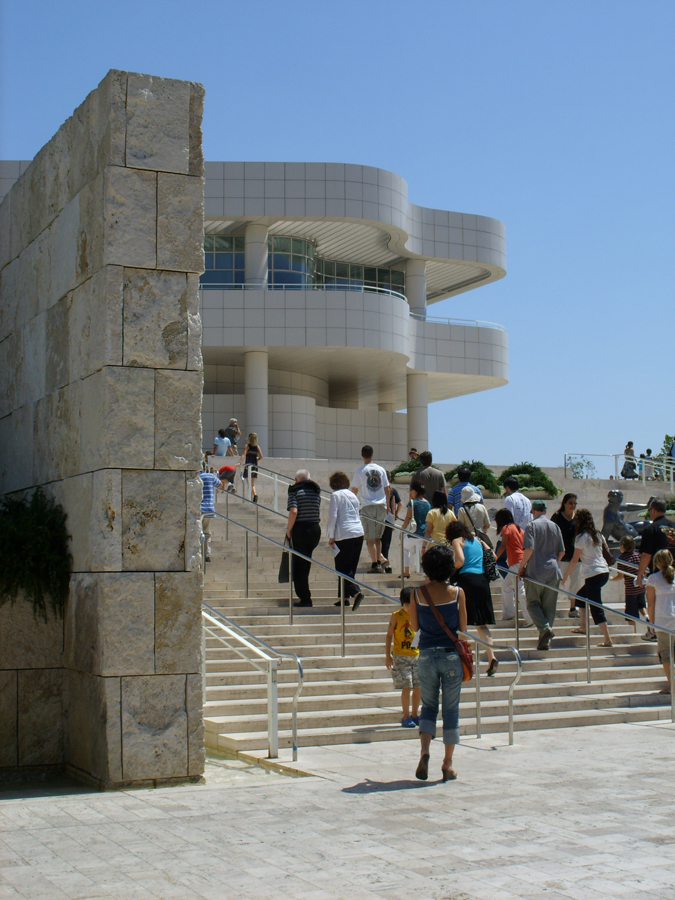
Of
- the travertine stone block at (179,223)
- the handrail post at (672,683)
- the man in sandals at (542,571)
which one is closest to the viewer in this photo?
the travertine stone block at (179,223)

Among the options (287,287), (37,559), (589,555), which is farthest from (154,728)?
(287,287)

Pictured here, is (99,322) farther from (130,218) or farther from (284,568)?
(284,568)

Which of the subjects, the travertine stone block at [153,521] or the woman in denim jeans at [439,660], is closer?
the woman in denim jeans at [439,660]

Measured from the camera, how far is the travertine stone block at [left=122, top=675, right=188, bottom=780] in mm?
7645

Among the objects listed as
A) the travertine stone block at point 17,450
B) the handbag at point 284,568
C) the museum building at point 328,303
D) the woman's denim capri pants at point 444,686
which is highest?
the museum building at point 328,303

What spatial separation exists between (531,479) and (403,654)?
64.9 feet

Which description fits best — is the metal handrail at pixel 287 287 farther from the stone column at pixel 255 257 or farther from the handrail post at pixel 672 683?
the handrail post at pixel 672 683

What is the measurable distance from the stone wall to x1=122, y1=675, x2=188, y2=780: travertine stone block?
10 millimetres

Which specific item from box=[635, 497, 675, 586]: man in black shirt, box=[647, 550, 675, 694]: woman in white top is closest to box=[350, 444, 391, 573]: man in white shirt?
box=[635, 497, 675, 586]: man in black shirt

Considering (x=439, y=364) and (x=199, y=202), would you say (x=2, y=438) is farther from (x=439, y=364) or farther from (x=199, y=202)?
(x=439, y=364)

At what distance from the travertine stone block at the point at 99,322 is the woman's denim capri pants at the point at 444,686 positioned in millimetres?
3235

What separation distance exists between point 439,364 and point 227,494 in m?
22.4

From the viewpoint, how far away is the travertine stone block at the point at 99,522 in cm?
780

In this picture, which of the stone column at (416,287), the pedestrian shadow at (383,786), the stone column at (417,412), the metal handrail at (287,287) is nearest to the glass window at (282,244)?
the metal handrail at (287,287)
